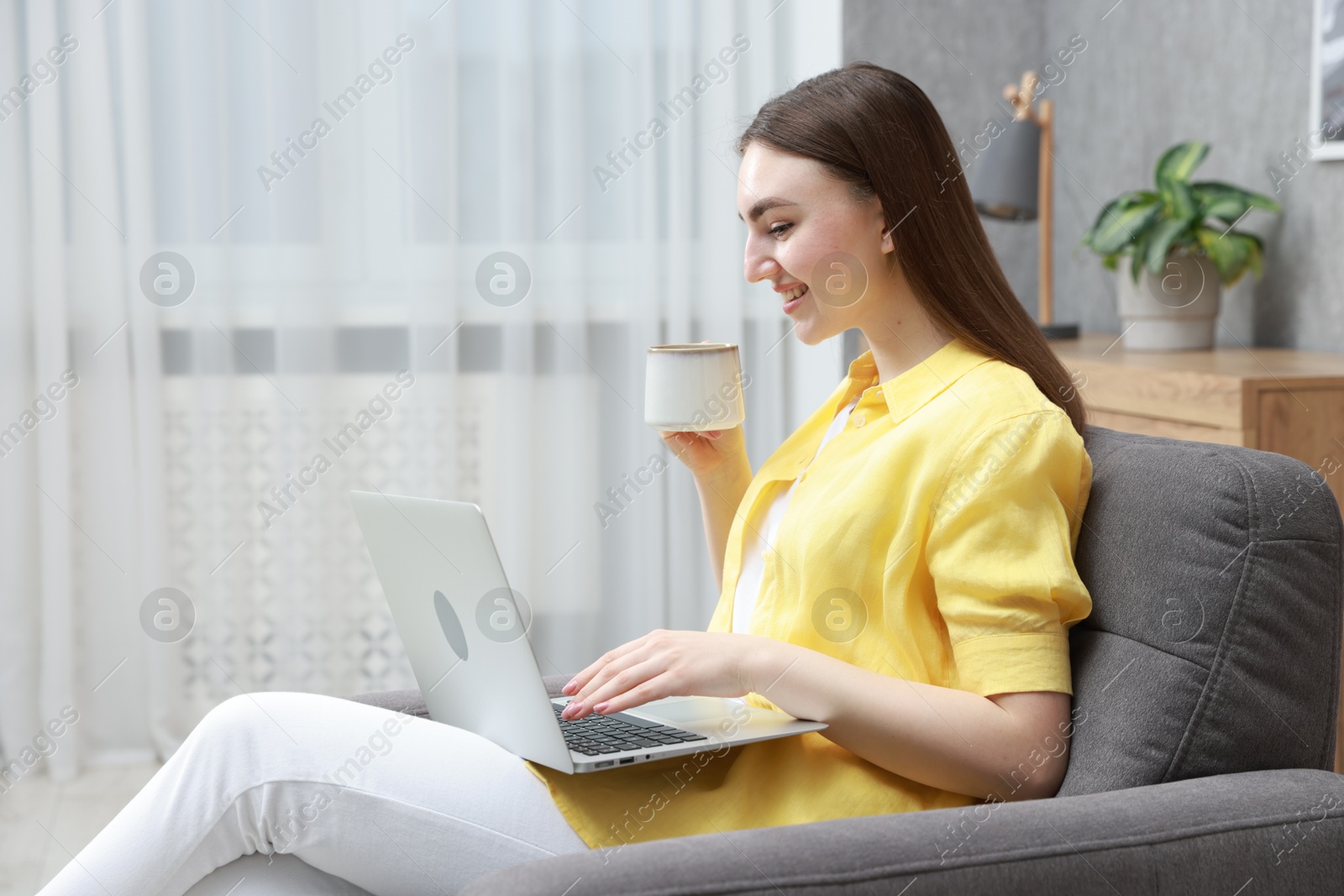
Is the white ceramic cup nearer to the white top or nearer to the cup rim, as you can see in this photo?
the cup rim

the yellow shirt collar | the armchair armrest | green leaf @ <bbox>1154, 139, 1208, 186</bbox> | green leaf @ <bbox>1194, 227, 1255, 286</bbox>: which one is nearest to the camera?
the armchair armrest

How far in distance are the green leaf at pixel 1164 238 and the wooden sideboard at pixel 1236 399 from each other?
169mm

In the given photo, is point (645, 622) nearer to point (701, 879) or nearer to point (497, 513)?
point (497, 513)

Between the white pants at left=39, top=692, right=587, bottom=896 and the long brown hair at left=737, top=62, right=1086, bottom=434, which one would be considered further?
the long brown hair at left=737, top=62, right=1086, bottom=434

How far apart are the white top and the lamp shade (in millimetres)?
1529

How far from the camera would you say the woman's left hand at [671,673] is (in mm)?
1022

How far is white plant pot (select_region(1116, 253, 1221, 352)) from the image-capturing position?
2.22 m

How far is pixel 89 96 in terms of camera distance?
254 centimetres

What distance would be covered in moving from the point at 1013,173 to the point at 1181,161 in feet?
1.36

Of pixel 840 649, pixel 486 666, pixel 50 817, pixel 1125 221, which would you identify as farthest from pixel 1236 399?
pixel 50 817

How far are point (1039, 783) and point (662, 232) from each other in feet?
6.55

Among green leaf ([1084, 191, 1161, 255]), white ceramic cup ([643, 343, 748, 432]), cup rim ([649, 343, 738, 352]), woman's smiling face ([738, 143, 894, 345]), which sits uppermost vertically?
green leaf ([1084, 191, 1161, 255])

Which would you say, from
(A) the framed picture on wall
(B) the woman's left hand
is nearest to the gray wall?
(A) the framed picture on wall

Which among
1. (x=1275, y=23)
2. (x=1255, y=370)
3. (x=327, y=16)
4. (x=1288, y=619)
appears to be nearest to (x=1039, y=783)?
(x=1288, y=619)
